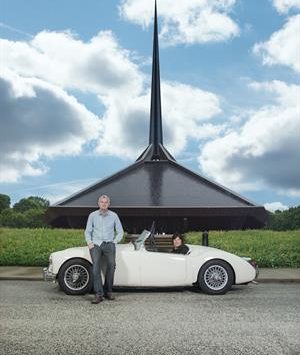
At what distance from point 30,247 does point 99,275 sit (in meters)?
8.16

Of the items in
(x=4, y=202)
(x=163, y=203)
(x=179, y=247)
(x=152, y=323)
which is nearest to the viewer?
(x=152, y=323)

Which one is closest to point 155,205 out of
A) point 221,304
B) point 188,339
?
point 221,304

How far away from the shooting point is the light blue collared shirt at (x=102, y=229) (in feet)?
28.6

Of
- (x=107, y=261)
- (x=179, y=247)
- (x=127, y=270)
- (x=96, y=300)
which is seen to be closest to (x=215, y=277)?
(x=179, y=247)

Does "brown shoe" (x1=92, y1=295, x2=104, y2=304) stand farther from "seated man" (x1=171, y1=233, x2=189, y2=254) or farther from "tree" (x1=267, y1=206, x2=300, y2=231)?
"tree" (x1=267, y1=206, x2=300, y2=231)

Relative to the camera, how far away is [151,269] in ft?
30.7

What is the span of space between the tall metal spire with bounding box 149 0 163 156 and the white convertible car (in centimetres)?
2663

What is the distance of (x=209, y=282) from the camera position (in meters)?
9.44

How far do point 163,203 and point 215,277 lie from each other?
16563 millimetres

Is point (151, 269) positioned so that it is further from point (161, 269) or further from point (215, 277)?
point (215, 277)

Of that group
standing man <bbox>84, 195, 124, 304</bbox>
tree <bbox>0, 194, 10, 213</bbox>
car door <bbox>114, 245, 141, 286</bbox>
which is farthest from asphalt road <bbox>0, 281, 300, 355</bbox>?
tree <bbox>0, 194, 10, 213</bbox>

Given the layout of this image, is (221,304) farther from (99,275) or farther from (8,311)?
(8,311)

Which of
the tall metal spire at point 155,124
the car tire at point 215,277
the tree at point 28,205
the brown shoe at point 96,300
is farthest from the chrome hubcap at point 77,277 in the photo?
the tree at point 28,205

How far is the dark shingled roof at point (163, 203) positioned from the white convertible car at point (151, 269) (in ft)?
A: 52.8
